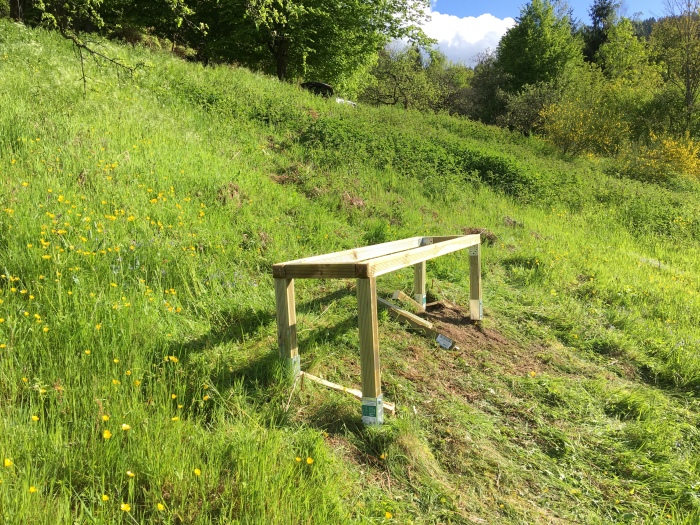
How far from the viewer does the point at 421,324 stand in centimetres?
435

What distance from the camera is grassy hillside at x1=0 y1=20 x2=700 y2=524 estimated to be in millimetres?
2172

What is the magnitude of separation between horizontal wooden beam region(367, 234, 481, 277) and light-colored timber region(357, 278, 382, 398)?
4.0 inches

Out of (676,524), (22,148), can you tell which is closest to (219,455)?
(676,524)

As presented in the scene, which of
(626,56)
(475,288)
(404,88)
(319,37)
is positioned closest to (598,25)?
(626,56)

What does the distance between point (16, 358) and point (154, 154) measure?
13.6 feet

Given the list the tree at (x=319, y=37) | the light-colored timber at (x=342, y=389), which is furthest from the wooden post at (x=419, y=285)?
the tree at (x=319, y=37)

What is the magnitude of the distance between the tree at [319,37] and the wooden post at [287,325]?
15224 mm

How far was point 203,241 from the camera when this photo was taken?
4.75 metres

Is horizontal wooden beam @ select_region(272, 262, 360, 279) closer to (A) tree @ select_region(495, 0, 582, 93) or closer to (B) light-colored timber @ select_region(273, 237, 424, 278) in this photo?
(B) light-colored timber @ select_region(273, 237, 424, 278)

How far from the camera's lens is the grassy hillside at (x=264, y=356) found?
2172mm

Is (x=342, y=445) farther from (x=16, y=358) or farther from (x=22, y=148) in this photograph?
(x=22, y=148)

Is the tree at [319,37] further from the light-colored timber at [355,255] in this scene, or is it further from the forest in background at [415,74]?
the light-colored timber at [355,255]

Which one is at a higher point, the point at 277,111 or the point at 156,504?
the point at 277,111

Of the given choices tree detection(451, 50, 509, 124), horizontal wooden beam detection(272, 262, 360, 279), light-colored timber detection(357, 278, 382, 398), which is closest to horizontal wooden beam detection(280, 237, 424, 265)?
horizontal wooden beam detection(272, 262, 360, 279)
